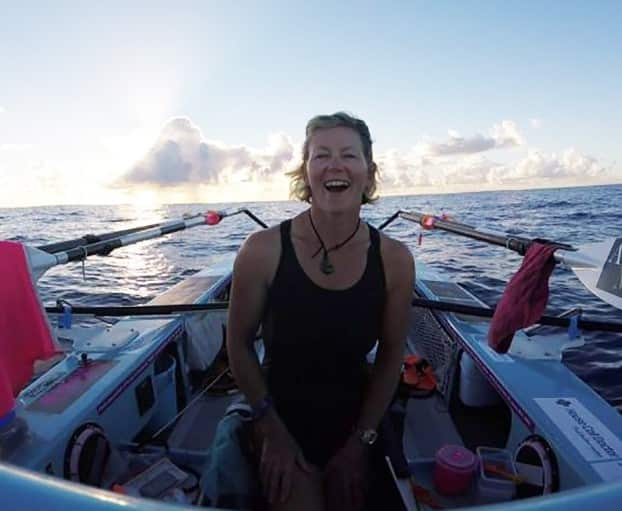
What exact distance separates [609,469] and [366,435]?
4.12ft

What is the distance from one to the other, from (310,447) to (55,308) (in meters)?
2.84

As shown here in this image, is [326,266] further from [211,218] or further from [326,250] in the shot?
[211,218]

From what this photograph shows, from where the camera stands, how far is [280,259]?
90.3 inches

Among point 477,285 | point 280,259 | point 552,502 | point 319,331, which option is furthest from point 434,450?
point 477,285

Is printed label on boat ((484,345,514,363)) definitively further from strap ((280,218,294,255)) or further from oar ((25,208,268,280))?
oar ((25,208,268,280))

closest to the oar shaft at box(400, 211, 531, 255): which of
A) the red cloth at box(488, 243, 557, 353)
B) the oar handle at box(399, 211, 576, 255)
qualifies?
the oar handle at box(399, 211, 576, 255)

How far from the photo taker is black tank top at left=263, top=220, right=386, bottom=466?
7.40 ft

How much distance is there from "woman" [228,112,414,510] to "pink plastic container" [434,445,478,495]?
0.97 m

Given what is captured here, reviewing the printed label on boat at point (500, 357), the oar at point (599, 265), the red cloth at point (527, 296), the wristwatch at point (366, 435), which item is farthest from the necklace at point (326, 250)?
the printed label on boat at point (500, 357)

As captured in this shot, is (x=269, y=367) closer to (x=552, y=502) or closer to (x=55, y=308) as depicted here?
(x=552, y=502)

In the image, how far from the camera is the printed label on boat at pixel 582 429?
238cm

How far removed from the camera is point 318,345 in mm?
2293

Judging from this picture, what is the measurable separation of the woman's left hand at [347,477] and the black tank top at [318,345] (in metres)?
0.14

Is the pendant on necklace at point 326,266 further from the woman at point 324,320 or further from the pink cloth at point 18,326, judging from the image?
the pink cloth at point 18,326
